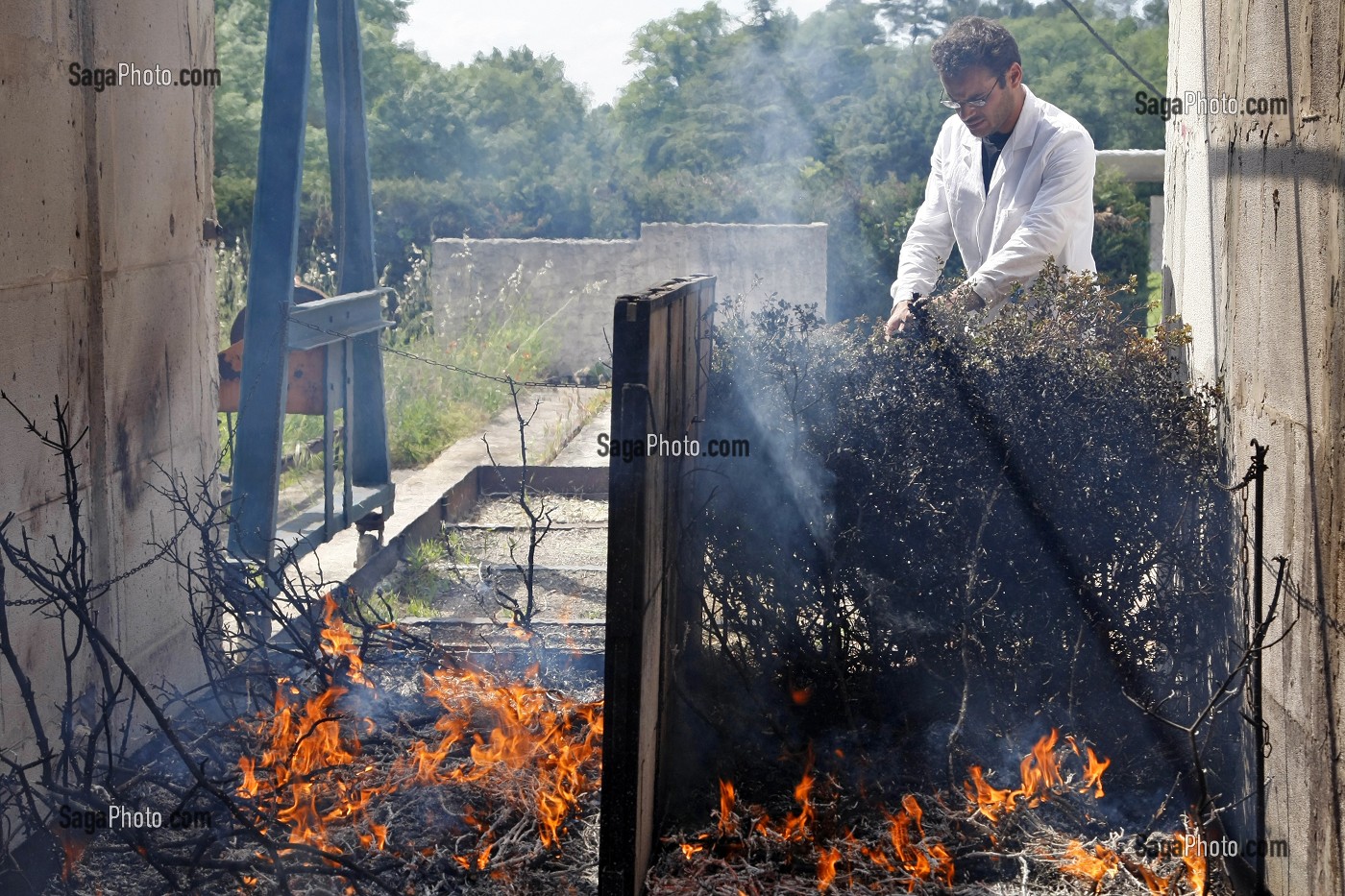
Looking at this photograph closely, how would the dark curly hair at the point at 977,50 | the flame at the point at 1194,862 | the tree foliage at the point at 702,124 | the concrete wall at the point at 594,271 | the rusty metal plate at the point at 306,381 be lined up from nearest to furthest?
the flame at the point at 1194,862 < the dark curly hair at the point at 977,50 < the rusty metal plate at the point at 306,381 < the concrete wall at the point at 594,271 < the tree foliage at the point at 702,124

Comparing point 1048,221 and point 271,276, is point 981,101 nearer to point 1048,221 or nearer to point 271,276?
point 1048,221

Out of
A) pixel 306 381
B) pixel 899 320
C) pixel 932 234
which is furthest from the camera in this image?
pixel 306 381

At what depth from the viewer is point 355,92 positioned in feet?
23.7

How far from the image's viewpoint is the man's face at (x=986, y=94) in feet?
16.4

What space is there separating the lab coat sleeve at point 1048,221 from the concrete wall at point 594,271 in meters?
9.17

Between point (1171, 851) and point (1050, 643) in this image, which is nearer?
point (1171, 851)

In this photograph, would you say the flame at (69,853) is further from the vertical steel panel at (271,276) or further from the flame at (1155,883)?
the flame at (1155,883)

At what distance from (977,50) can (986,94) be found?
0.18 meters

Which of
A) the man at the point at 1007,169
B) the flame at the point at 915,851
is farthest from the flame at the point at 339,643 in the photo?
the man at the point at 1007,169

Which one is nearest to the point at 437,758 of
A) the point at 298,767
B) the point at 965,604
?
the point at 298,767

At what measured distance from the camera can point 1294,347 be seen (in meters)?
3.26

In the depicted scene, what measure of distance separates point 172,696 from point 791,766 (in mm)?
2218

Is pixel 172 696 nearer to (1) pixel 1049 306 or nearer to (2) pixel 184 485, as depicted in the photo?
(2) pixel 184 485

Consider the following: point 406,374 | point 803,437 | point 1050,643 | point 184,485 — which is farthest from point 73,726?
point 406,374
